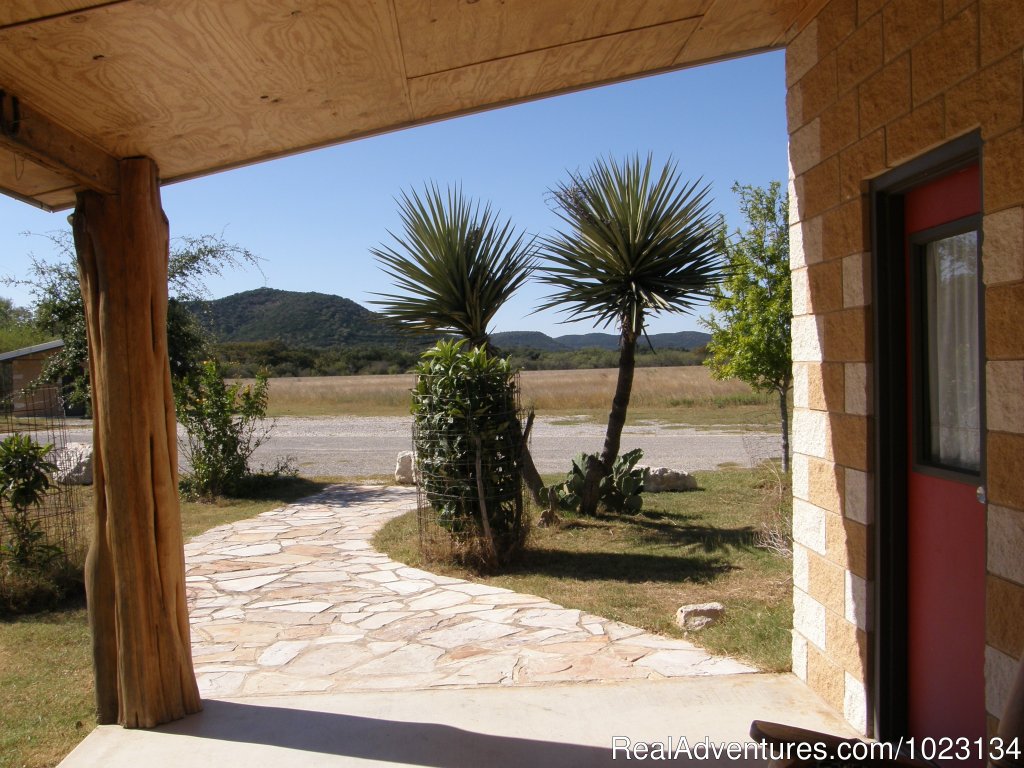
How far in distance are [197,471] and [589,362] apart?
169 ft

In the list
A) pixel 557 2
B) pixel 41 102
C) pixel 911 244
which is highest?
pixel 557 2

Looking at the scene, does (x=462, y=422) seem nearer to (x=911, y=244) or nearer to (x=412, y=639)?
(x=412, y=639)

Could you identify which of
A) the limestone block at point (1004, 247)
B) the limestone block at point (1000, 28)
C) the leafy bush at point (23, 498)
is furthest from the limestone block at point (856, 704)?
the leafy bush at point (23, 498)

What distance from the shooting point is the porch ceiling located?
245 cm

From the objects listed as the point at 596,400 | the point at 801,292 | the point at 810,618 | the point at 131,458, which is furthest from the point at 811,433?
the point at 596,400

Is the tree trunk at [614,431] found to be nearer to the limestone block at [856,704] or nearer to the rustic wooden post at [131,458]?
the limestone block at [856,704]

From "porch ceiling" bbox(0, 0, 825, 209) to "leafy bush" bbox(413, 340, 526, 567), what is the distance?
311cm

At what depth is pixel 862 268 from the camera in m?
2.97

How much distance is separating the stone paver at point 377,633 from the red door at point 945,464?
1310 mm

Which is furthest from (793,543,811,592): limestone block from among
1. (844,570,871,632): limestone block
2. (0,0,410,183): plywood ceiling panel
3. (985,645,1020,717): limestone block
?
(0,0,410,183): plywood ceiling panel

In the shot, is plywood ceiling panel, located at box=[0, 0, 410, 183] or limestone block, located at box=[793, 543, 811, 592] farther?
limestone block, located at box=[793, 543, 811, 592]

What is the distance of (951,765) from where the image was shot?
8.72 feet

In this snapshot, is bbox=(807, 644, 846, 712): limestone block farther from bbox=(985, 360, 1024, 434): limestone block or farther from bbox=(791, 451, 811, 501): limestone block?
bbox=(985, 360, 1024, 434): limestone block

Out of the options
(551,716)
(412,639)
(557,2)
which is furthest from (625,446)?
(557,2)
